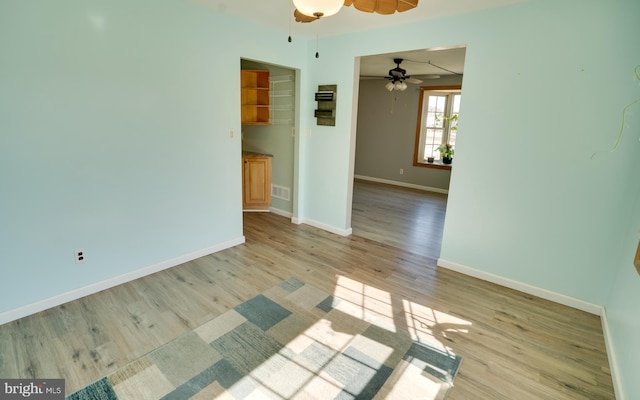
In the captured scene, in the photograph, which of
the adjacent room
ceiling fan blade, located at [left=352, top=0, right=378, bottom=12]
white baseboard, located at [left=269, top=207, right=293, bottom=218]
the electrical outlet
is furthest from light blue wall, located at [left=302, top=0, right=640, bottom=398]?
the electrical outlet

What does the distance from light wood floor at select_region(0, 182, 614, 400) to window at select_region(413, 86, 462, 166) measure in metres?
4.15

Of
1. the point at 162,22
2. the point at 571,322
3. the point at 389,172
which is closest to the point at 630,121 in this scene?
the point at 571,322

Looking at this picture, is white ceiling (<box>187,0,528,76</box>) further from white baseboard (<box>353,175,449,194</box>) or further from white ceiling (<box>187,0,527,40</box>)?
white baseboard (<box>353,175,449,194</box>)

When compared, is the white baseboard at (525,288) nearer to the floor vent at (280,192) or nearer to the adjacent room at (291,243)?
the adjacent room at (291,243)

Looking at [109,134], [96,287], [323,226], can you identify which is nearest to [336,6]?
[109,134]

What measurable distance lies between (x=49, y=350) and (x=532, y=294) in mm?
3760

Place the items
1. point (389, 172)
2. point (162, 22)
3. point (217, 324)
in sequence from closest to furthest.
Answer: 1. point (217, 324)
2. point (162, 22)
3. point (389, 172)

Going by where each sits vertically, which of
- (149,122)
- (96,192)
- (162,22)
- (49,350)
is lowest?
(49,350)

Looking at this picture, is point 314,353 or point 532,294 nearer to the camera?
point 314,353

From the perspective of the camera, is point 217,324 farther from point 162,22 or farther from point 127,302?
point 162,22

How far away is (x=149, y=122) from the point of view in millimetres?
2939

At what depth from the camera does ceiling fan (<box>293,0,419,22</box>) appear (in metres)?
1.57

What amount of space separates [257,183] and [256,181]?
37 mm

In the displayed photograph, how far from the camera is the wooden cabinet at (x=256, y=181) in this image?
501 cm
